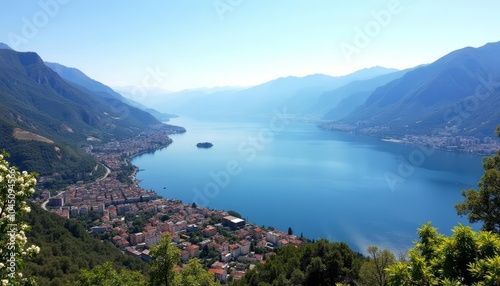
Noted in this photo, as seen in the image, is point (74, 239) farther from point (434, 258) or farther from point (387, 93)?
point (387, 93)

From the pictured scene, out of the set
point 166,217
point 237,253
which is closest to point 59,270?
point 237,253

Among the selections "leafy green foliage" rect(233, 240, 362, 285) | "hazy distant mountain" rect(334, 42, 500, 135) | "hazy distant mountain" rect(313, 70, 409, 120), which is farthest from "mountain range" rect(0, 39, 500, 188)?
"leafy green foliage" rect(233, 240, 362, 285)

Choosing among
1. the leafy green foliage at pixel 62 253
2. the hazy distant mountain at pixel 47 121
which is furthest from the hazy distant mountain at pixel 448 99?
the hazy distant mountain at pixel 47 121

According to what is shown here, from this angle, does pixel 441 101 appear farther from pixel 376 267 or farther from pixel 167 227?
pixel 376 267

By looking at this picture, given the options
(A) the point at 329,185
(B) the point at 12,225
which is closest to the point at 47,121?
(A) the point at 329,185

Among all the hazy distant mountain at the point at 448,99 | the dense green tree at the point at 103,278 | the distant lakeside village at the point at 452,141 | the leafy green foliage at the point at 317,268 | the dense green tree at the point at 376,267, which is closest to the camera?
the dense green tree at the point at 103,278

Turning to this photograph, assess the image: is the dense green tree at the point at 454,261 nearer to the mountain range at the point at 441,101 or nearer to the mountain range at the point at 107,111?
the mountain range at the point at 107,111
